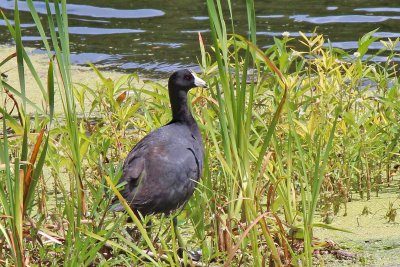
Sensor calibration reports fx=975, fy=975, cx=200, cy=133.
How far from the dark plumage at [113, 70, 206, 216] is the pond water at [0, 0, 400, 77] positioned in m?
3.38

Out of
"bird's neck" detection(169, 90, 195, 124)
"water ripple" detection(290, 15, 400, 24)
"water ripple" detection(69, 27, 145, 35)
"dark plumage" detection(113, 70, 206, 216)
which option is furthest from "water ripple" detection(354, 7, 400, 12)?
"dark plumage" detection(113, 70, 206, 216)

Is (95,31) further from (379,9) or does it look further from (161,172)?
(161,172)

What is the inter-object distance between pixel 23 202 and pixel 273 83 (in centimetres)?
181

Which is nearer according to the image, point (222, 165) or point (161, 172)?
point (222, 165)

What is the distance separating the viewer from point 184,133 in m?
4.09

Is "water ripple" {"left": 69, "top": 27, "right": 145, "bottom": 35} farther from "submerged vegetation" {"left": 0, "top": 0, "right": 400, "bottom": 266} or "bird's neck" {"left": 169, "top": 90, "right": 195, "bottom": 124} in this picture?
"bird's neck" {"left": 169, "top": 90, "right": 195, "bottom": 124}

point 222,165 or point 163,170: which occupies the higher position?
point 222,165

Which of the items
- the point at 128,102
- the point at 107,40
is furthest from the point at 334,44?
the point at 128,102

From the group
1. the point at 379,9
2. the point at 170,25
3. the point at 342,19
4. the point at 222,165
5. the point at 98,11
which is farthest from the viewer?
the point at 98,11

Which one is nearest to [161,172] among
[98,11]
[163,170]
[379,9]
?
[163,170]

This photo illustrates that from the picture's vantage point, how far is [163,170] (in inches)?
148

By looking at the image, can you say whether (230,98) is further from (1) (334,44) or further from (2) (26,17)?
(2) (26,17)

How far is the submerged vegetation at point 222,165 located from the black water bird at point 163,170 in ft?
0.24

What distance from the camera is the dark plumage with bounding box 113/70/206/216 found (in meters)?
3.67
